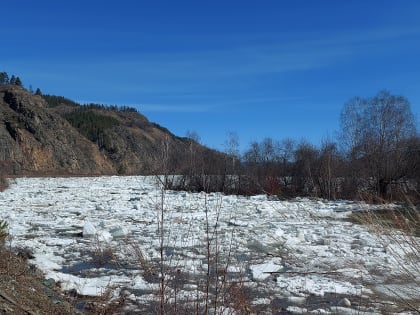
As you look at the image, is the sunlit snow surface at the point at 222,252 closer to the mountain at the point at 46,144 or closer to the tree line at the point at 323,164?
the tree line at the point at 323,164

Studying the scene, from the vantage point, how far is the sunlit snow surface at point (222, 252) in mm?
5848

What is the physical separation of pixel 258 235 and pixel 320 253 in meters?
2.02

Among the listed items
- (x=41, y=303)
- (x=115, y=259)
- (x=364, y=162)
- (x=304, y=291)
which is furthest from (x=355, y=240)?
(x=364, y=162)

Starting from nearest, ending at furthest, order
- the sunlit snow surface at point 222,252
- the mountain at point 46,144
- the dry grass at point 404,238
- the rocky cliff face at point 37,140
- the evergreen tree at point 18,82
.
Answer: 1. the dry grass at point 404,238
2. the sunlit snow surface at point 222,252
3. the mountain at point 46,144
4. the rocky cliff face at point 37,140
5. the evergreen tree at point 18,82

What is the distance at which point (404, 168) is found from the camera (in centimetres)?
2241

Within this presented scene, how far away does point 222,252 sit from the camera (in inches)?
305

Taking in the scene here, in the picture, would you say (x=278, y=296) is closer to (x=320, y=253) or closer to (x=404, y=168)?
(x=320, y=253)

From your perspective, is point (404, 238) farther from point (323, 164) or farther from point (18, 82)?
point (18, 82)

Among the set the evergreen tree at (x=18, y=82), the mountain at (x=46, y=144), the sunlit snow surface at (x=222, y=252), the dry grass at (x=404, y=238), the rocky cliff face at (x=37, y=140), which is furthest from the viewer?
the evergreen tree at (x=18, y=82)

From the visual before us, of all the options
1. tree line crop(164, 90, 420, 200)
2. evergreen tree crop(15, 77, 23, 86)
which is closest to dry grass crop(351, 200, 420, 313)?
tree line crop(164, 90, 420, 200)

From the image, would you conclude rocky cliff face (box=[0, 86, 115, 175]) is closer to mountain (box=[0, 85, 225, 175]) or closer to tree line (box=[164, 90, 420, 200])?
mountain (box=[0, 85, 225, 175])

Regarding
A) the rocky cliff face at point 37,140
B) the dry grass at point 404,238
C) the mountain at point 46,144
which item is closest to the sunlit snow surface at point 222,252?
the dry grass at point 404,238

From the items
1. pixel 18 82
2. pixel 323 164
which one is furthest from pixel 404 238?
pixel 18 82

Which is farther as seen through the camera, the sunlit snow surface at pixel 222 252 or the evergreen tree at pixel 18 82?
the evergreen tree at pixel 18 82
